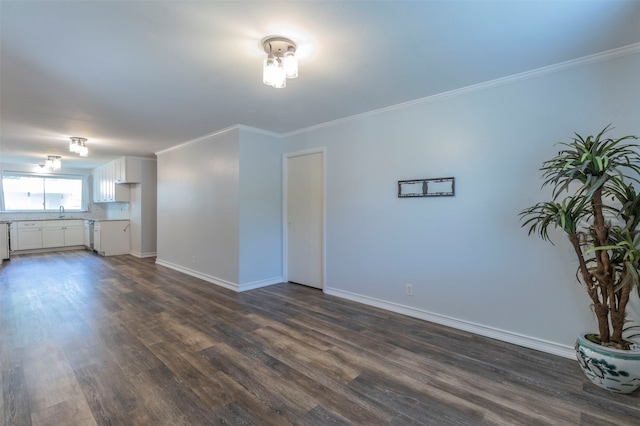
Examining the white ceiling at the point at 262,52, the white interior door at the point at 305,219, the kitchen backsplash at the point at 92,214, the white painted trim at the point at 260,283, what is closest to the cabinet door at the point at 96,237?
the kitchen backsplash at the point at 92,214

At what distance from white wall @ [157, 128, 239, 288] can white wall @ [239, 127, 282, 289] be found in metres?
0.12

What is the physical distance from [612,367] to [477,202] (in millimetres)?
1514

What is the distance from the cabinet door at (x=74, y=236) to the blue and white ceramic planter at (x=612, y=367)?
35.4ft

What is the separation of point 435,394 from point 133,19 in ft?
10.3

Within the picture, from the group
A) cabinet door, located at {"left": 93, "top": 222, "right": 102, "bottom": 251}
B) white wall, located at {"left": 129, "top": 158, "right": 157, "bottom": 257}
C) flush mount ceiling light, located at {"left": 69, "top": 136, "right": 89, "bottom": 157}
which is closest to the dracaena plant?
flush mount ceiling light, located at {"left": 69, "top": 136, "right": 89, "bottom": 157}

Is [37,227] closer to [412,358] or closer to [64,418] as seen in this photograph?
[64,418]

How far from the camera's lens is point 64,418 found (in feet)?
5.63

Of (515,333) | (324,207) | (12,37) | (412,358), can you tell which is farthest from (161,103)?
(515,333)

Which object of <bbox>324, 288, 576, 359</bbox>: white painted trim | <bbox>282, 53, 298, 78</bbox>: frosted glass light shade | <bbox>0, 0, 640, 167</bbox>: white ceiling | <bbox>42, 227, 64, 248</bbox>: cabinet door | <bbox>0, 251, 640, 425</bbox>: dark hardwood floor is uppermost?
<bbox>0, 0, 640, 167</bbox>: white ceiling

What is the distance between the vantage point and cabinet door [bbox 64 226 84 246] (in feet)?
26.6

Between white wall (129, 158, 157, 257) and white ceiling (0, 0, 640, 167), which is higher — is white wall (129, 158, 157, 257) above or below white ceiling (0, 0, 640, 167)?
below

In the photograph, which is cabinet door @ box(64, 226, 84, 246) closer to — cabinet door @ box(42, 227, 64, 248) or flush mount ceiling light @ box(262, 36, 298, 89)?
cabinet door @ box(42, 227, 64, 248)

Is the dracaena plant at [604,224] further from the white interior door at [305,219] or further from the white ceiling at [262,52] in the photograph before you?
the white interior door at [305,219]

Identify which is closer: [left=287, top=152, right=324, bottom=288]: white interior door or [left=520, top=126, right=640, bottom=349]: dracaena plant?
[left=520, top=126, right=640, bottom=349]: dracaena plant
